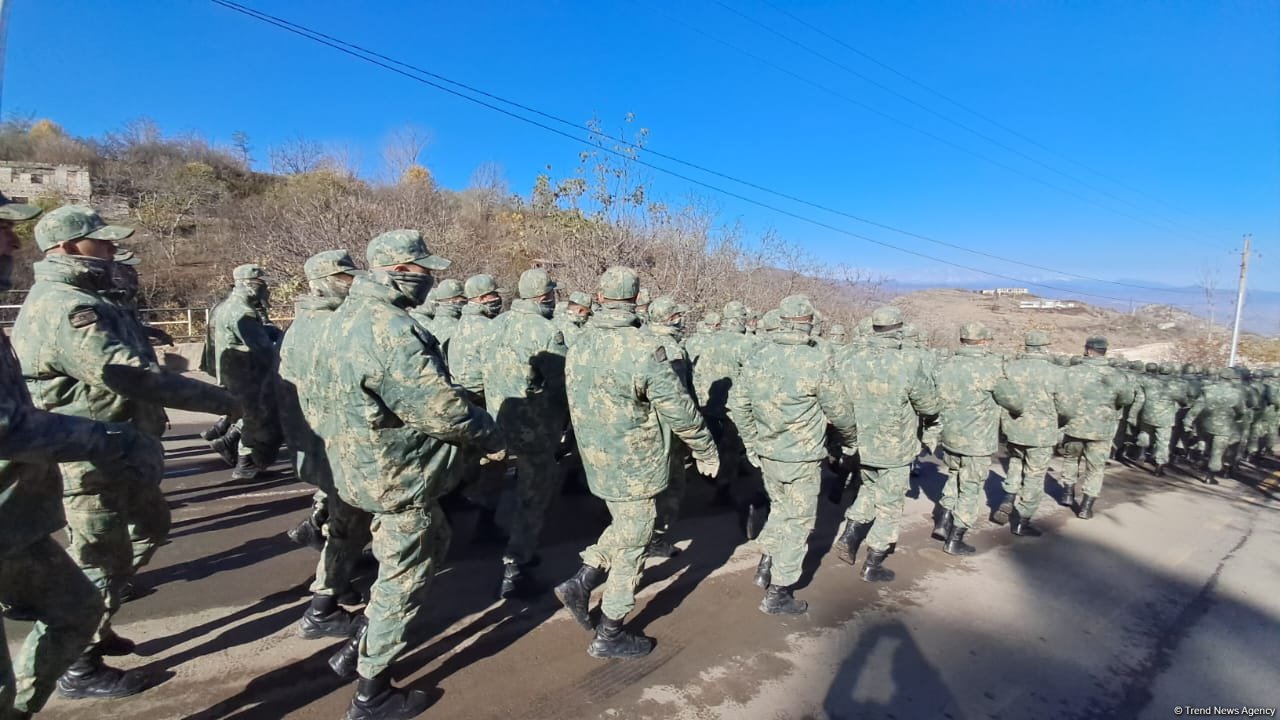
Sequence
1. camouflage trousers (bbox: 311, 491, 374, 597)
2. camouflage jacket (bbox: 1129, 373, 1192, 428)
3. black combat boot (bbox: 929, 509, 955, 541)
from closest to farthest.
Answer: camouflage trousers (bbox: 311, 491, 374, 597) → black combat boot (bbox: 929, 509, 955, 541) → camouflage jacket (bbox: 1129, 373, 1192, 428)

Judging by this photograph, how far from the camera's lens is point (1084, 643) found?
405 centimetres

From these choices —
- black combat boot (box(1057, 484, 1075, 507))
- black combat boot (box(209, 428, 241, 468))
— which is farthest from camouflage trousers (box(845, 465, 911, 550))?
black combat boot (box(209, 428, 241, 468))

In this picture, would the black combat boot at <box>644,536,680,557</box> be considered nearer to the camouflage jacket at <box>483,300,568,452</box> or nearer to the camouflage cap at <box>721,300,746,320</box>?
the camouflage jacket at <box>483,300,568,452</box>

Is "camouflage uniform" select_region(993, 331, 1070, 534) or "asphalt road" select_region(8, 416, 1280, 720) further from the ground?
"camouflage uniform" select_region(993, 331, 1070, 534)

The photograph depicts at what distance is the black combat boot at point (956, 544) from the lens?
5.59m

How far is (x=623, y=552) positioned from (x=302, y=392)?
6.68ft

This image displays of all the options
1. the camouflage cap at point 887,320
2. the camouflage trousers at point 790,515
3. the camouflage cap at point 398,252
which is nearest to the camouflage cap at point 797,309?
the camouflage cap at point 887,320

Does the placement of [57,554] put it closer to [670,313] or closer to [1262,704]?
[670,313]

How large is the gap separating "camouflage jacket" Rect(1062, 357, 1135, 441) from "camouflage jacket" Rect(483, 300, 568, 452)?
5.57 m

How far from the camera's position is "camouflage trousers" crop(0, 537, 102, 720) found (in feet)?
7.33

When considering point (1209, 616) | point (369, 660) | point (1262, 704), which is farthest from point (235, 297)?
point (1209, 616)

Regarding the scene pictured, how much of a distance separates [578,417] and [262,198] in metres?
27.4

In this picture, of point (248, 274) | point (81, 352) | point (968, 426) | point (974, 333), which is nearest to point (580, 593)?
point (81, 352)

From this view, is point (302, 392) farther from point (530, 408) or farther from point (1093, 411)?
point (1093, 411)
